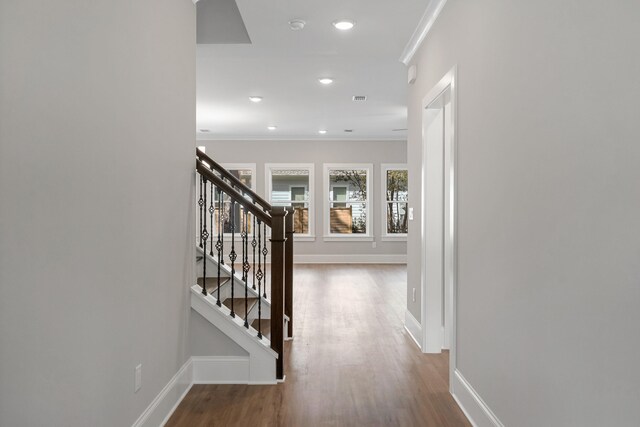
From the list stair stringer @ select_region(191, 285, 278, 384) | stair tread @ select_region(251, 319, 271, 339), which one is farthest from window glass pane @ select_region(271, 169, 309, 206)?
stair stringer @ select_region(191, 285, 278, 384)

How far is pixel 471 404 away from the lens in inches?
109

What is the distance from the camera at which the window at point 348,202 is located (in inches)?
414

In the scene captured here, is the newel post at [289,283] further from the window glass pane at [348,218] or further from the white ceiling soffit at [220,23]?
the window glass pane at [348,218]

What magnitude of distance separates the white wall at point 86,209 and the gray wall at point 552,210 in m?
1.66

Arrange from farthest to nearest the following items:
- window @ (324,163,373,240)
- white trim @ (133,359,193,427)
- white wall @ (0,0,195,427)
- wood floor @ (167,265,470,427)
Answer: window @ (324,163,373,240)
wood floor @ (167,265,470,427)
white trim @ (133,359,193,427)
white wall @ (0,0,195,427)

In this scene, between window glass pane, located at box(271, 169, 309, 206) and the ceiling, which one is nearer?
the ceiling

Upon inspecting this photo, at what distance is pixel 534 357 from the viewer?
1.98 metres

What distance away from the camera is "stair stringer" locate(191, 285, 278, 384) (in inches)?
130

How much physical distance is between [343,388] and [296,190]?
7.47 m

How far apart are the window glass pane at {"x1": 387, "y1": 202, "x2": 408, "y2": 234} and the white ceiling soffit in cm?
688

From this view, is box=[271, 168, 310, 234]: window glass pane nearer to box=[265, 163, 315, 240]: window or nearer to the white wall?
box=[265, 163, 315, 240]: window

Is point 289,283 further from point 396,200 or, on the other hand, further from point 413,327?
point 396,200

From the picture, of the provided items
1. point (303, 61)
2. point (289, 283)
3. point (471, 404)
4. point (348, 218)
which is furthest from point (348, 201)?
point (471, 404)

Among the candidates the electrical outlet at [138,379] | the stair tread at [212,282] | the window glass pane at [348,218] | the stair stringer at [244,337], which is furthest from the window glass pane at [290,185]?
the electrical outlet at [138,379]
